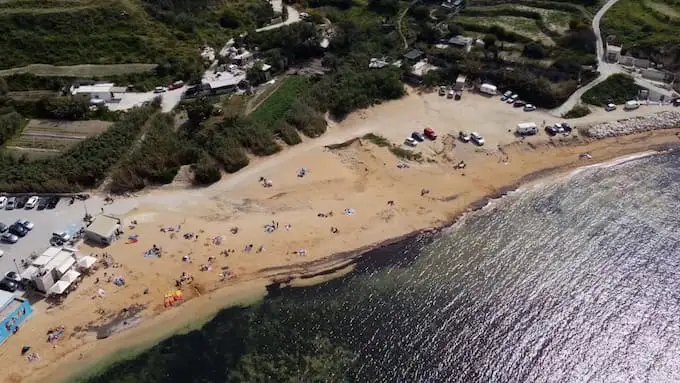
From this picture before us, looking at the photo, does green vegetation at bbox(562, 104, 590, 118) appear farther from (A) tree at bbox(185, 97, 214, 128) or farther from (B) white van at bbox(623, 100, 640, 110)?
(A) tree at bbox(185, 97, 214, 128)

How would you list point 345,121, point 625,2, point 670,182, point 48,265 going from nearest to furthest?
point 48,265 < point 670,182 < point 345,121 < point 625,2

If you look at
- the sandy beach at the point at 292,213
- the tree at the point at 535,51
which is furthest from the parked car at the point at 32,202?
the tree at the point at 535,51

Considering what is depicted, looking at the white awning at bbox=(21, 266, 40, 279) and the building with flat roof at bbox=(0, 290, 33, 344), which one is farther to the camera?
the white awning at bbox=(21, 266, 40, 279)

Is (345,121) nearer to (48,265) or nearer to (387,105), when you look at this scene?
(387,105)

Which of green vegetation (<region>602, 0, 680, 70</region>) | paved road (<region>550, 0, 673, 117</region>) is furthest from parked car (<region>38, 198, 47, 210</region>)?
green vegetation (<region>602, 0, 680, 70</region>)

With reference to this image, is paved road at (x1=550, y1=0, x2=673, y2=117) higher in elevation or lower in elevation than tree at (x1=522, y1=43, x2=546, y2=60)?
lower

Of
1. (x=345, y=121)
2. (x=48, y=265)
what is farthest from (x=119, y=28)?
(x=48, y=265)

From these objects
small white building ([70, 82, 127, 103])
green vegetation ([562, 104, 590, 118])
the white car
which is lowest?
the white car
